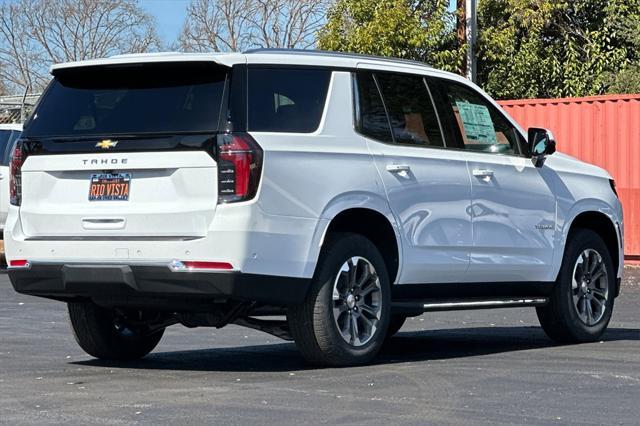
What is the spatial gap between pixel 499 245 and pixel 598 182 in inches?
54.9

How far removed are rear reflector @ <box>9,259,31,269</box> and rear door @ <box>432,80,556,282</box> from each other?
2.94 meters

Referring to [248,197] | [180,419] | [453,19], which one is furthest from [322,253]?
[453,19]

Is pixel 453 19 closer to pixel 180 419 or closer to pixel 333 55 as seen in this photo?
pixel 333 55

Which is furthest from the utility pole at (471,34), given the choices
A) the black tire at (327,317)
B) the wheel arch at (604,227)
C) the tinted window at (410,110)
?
the black tire at (327,317)

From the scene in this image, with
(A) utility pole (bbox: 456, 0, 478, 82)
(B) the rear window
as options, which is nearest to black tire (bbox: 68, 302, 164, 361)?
(B) the rear window

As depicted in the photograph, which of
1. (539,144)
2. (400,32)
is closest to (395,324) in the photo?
(539,144)

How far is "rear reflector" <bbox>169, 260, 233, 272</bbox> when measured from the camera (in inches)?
324

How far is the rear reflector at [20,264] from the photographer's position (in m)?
8.82

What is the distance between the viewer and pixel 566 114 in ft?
74.1

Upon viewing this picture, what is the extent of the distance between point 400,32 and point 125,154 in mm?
23765

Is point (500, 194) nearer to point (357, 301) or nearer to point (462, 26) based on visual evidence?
point (357, 301)

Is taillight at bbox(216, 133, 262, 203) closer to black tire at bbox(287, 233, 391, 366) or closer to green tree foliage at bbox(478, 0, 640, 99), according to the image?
black tire at bbox(287, 233, 391, 366)

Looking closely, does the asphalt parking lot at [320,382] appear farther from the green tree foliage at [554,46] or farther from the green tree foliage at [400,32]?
the green tree foliage at [554,46]

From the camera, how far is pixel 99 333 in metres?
9.52
